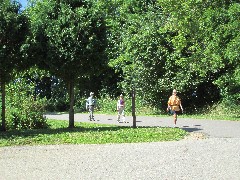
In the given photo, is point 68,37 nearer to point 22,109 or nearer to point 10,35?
point 10,35

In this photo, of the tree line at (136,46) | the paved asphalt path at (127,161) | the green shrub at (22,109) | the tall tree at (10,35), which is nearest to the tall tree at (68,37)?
the tree line at (136,46)

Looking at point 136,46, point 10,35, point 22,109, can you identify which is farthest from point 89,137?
point 136,46

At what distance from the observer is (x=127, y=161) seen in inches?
354

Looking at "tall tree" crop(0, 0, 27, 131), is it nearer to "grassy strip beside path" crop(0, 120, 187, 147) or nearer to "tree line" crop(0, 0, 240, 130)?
"tree line" crop(0, 0, 240, 130)

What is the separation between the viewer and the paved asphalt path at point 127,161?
7535 millimetres

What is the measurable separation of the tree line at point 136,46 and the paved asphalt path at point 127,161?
522 cm

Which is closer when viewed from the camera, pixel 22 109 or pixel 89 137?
pixel 89 137

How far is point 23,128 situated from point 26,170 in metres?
9.40

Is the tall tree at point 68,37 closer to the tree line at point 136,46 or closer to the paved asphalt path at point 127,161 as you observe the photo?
the tree line at point 136,46

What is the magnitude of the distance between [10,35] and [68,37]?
7.47 feet

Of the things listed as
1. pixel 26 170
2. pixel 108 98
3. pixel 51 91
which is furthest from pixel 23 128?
pixel 51 91

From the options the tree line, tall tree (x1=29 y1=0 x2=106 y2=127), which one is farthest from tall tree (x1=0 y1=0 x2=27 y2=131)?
tall tree (x1=29 y1=0 x2=106 y2=127)

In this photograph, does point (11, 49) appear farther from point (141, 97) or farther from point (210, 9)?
point (141, 97)

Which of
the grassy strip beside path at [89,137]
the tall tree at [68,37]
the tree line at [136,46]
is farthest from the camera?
the tall tree at [68,37]
